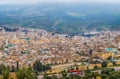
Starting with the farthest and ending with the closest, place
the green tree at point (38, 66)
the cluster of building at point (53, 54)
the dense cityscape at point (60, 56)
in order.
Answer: the cluster of building at point (53, 54) → the dense cityscape at point (60, 56) → the green tree at point (38, 66)

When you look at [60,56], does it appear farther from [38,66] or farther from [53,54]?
[38,66]

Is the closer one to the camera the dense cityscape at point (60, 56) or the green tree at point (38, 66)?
the green tree at point (38, 66)

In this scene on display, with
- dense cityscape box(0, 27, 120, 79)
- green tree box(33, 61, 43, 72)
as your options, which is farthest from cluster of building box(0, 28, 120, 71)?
green tree box(33, 61, 43, 72)

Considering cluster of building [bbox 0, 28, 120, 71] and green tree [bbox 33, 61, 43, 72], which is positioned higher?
green tree [bbox 33, 61, 43, 72]

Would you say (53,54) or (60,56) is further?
(53,54)

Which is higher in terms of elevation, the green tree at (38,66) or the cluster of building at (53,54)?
the green tree at (38,66)

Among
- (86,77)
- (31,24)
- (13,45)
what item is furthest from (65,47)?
(31,24)

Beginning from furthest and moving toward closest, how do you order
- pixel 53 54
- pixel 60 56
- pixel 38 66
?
pixel 53 54 < pixel 60 56 < pixel 38 66

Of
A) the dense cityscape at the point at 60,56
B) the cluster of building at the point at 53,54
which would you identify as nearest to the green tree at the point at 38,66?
the dense cityscape at the point at 60,56

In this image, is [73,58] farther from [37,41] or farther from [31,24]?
[31,24]

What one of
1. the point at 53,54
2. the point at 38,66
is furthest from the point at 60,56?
the point at 38,66

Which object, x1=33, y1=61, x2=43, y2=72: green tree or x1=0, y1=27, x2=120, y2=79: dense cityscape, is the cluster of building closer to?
x1=0, y1=27, x2=120, y2=79: dense cityscape

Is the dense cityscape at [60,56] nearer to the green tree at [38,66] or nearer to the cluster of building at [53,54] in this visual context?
the cluster of building at [53,54]

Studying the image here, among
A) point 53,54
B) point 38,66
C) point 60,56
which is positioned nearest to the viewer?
point 38,66
